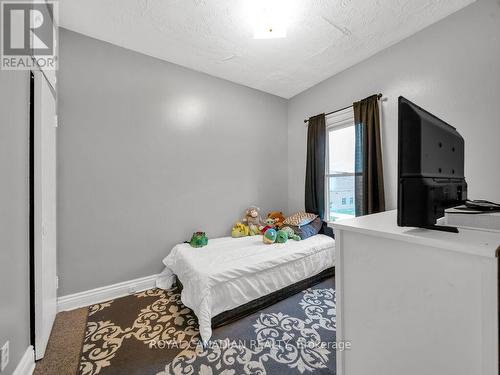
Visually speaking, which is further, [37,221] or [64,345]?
[64,345]

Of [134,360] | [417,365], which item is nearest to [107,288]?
[134,360]

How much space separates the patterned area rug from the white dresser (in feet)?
1.83

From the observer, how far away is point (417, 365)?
686mm

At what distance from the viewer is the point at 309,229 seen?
105 inches

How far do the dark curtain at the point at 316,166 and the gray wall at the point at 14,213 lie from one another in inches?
115

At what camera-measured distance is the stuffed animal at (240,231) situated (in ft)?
8.82

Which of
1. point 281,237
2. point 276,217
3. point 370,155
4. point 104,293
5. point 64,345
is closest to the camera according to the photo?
point 64,345

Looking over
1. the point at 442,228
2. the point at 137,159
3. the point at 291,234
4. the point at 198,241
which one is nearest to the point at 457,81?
the point at 442,228

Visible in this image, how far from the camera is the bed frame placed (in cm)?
165

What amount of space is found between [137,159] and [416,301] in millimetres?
2461

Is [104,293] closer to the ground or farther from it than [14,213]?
closer to the ground

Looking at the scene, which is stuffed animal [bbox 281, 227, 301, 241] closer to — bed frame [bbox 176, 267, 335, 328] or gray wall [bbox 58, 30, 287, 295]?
bed frame [bbox 176, 267, 335, 328]

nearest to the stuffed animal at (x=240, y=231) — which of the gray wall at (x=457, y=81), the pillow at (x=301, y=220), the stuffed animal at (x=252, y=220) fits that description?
the stuffed animal at (x=252, y=220)

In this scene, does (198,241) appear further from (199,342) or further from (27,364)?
(27,364)
